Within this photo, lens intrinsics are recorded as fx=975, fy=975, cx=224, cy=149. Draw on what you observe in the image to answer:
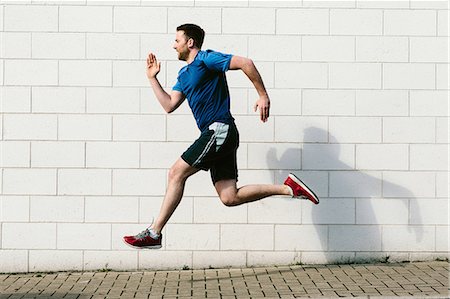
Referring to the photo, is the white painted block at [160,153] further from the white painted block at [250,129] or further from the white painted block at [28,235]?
the white painted block at [28,235]

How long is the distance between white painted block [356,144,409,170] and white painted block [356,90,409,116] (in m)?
0.31

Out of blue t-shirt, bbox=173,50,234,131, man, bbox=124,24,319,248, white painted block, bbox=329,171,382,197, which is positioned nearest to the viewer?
man, bbox=124,24,319,248

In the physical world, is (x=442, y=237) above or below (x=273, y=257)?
above

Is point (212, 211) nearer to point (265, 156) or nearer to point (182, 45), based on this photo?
point (265, 156)

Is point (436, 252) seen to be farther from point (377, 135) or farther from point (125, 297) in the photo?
point (125, 297)

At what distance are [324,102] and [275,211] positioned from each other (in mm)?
1119

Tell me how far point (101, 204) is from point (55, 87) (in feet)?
3.83

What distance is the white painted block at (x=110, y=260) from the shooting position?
9.08 meters

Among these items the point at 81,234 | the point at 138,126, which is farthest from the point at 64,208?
the point at 138,126

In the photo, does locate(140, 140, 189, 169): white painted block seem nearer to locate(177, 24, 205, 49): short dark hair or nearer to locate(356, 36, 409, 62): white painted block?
locate(177, 24, 205, 49): short dark hair

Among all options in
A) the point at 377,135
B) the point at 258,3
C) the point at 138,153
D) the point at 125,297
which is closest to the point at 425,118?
the point at 377,135

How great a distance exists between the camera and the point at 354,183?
9.16m

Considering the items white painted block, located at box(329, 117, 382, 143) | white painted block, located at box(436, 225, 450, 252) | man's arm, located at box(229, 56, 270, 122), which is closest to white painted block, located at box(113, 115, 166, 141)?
man's arm, located at box(229, 56, 270, 122)

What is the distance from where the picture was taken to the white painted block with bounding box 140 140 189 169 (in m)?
9.05
